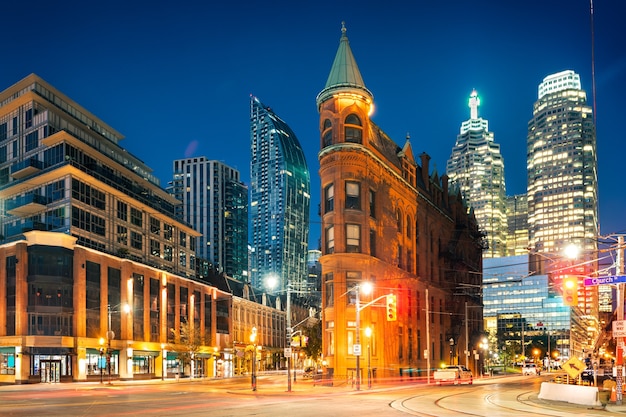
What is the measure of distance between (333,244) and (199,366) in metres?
45.5

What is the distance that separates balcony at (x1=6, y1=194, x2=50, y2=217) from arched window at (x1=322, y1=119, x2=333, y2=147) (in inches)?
1487

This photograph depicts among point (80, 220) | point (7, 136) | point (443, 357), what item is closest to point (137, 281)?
point (80, 220)

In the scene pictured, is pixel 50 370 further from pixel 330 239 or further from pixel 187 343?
pixel 330 239

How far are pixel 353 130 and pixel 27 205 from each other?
139ft

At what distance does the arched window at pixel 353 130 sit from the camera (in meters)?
61.3

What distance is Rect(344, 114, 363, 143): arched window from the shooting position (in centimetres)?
6134

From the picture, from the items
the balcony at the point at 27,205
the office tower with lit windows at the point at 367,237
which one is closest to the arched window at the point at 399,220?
the office tower with lit windows at the point at 367,237

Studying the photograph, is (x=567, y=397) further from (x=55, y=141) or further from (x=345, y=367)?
(x=55, y=141)

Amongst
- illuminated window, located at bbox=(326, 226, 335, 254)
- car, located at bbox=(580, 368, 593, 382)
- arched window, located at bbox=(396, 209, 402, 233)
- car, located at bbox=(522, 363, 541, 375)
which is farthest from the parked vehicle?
car, located at bbox=(522, 363, 541, 375)

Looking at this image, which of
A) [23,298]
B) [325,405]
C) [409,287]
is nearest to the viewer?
[325,405]

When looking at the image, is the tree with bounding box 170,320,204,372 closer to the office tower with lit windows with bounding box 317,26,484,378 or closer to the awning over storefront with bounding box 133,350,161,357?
the awning over storefront with bounding box 133,350,161,357

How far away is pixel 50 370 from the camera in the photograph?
6881cm

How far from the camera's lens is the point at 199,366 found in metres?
97.3

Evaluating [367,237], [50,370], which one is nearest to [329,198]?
[367,237]
